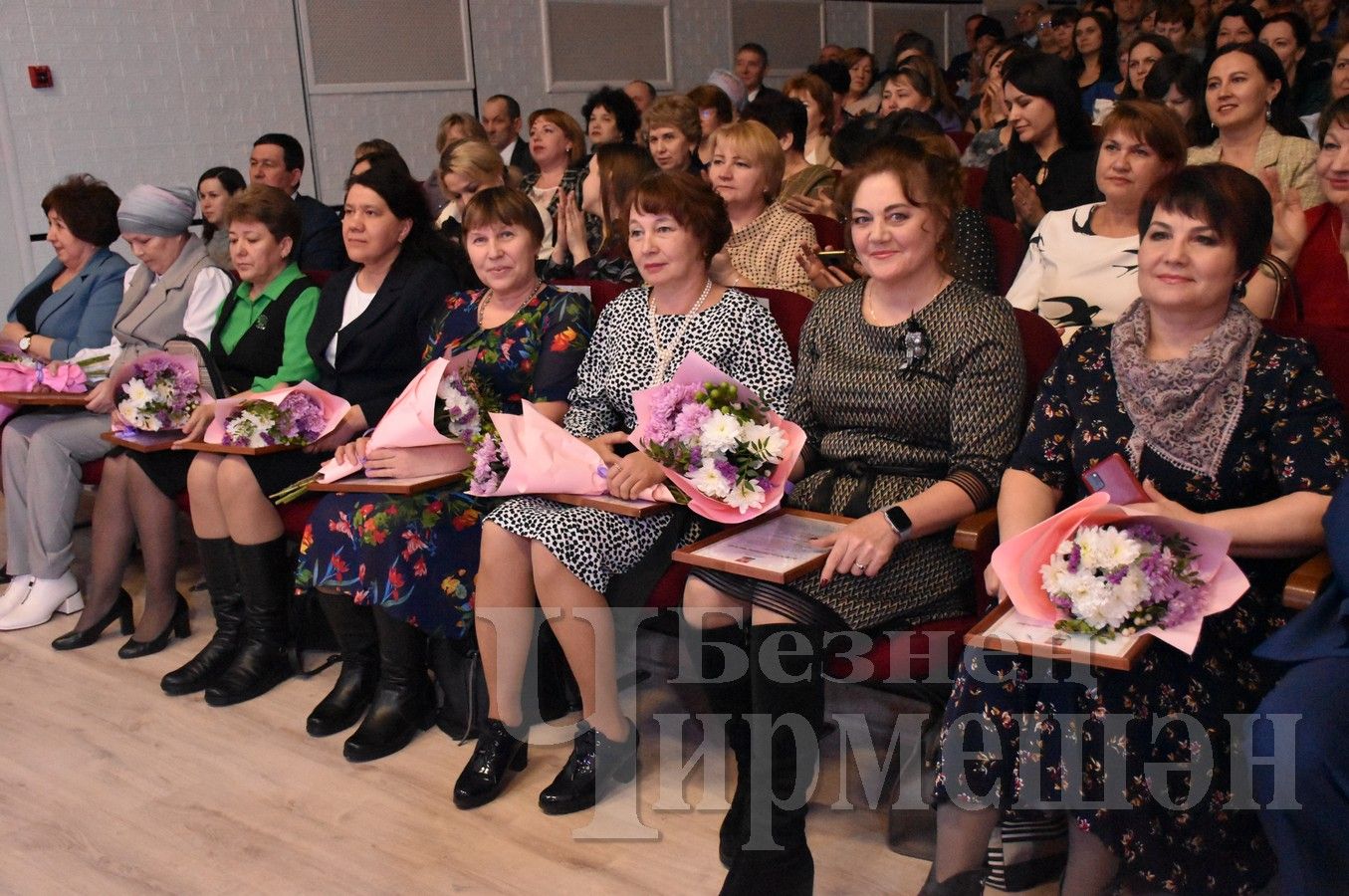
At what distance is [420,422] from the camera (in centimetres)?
279

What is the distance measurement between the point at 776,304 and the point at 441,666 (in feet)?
3.78

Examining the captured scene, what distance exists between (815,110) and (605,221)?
7.12 feet

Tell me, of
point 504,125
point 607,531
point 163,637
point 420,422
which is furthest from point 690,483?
point 504,125

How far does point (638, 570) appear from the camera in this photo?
2.58 meters

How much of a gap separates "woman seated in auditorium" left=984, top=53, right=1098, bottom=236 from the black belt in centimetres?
171

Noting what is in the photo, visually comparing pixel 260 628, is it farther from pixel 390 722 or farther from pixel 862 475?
pixel 862 475

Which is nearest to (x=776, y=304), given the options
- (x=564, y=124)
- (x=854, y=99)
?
(x=564, y=124)

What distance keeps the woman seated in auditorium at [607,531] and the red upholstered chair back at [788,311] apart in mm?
62

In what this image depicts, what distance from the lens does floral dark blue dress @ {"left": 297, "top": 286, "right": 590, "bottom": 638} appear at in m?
2.87

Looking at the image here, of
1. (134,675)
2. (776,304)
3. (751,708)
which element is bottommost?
(134,675)

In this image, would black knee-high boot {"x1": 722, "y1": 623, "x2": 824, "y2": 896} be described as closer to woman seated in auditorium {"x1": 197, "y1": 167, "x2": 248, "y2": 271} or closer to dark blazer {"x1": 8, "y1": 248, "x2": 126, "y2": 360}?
dark blazer {"x1": 8, "y1": 248, "x2": 126, "y2": 360}

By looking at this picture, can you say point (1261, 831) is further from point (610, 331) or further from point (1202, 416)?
point (610, 331)

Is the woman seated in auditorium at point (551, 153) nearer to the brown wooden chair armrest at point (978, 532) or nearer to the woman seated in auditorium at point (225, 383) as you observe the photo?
the woman seated in auditorium at point (225, 383)

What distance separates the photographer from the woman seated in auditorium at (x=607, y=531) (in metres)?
2.52
